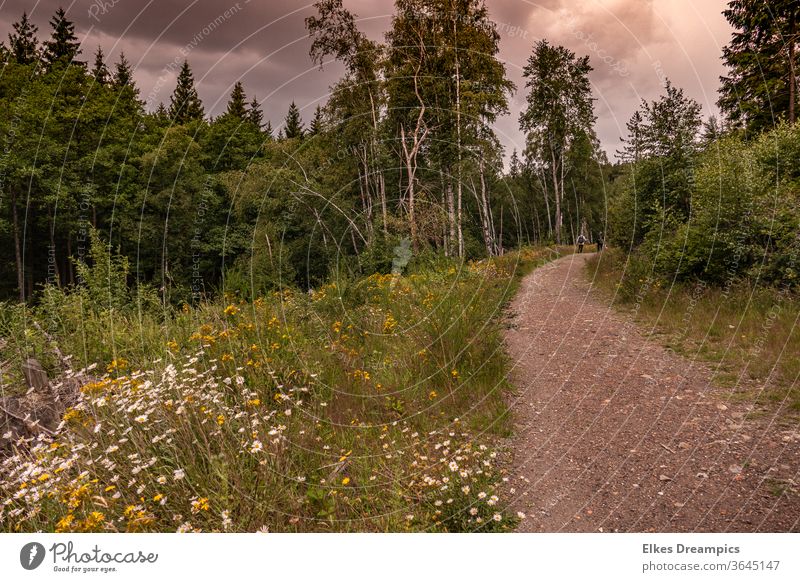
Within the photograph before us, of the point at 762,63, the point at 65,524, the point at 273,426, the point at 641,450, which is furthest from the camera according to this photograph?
the point at 762,63

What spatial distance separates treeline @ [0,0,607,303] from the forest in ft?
0.72

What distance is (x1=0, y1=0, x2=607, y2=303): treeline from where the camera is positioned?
61.9ft

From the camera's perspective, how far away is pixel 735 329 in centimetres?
727

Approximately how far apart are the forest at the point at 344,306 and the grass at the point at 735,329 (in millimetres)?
242

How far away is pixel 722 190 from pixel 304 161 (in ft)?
62.4

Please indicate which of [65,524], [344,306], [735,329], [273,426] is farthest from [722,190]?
[65,524]

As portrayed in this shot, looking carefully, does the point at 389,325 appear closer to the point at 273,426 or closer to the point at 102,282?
the point at 273,426

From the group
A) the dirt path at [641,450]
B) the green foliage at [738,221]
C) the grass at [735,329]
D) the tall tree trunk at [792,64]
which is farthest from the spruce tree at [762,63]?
the dirt path at [641,450]

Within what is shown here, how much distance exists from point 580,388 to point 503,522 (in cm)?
323

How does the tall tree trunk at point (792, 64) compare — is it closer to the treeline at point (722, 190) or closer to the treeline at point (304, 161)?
the treeline at point (722, 190)

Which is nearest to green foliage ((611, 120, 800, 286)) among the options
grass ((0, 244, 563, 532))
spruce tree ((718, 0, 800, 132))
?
spruce tree ((718, 0, 800, 132))

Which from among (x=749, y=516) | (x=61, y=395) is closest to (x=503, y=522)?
(x=749, y=516)

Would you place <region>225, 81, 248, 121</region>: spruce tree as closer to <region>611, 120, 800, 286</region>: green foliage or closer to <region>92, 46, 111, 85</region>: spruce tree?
<region>92, 46, 111, 85</region>: spruce tree

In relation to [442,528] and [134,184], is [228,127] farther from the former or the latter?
[442,528]
